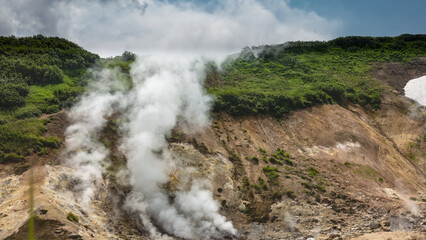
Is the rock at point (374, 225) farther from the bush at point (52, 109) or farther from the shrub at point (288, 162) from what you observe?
the bush at point (52, 109)

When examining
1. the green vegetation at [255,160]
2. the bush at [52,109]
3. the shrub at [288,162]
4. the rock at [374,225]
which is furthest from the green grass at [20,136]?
the rock at [374,225]

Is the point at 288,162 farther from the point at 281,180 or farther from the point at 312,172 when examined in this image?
the point at 281,180

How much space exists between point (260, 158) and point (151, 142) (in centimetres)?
950

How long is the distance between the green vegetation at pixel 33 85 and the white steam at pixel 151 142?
2.23m

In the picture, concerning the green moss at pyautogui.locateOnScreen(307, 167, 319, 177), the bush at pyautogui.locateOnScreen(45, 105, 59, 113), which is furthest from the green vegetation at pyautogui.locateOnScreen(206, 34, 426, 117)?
the bush at pyautogui.locateOnScreen(45, 105, 59, 113)

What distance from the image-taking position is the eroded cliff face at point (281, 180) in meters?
15.7

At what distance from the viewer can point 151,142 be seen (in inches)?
845

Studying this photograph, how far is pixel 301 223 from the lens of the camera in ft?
59.5

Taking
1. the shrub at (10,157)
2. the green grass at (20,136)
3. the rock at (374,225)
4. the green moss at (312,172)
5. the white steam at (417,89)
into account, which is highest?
the white steam at (417,89)

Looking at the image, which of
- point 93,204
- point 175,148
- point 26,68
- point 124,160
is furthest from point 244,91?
point 26,68

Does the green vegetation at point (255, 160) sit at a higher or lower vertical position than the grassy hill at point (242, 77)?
lower

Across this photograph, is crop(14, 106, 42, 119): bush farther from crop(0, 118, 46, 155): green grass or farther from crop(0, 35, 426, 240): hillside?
crop(0, 118, 46, 155): green grass

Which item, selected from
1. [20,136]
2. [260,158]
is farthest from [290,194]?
[20,136]

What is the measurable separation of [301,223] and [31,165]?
59.0 feet
